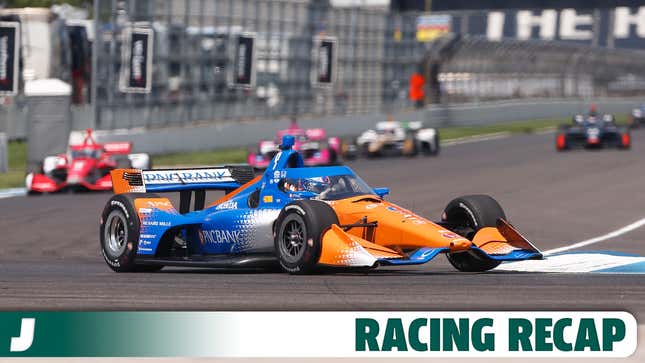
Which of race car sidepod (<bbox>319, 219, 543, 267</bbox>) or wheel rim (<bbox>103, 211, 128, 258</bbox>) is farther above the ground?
race car sidepod (<bbox>319, 219, 543, 267</bbox>)

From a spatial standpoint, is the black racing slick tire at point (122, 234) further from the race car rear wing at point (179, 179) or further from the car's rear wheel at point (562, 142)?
the car's rear wheel at point (562, 142)

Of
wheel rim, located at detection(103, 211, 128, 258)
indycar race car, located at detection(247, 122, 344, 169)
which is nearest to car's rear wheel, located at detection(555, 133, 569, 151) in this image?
indycar race car, located at detection(247, 122, 344, 169)

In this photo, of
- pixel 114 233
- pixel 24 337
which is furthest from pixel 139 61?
pixel 24 337

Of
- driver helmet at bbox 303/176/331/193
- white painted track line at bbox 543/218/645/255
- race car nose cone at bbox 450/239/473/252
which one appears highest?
driver helmet at bbox 303/176/331/193

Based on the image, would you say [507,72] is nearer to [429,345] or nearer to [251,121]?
[251,121]

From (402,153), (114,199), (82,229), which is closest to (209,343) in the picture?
(114,199)

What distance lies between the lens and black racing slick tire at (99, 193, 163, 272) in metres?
12.6

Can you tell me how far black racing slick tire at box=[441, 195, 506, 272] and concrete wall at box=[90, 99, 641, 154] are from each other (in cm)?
2304

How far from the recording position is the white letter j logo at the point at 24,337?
6605 mm

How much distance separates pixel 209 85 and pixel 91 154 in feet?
52.9

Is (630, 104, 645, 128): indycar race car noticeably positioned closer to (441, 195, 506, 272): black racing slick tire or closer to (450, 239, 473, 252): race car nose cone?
(441, 195, 506, 272): black racing slick tire

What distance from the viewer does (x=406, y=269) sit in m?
12.6

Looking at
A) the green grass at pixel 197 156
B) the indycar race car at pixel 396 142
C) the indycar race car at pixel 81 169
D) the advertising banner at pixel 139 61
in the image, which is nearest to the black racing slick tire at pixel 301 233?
the indycar race car at pixel 81 169

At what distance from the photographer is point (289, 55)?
153 feet
